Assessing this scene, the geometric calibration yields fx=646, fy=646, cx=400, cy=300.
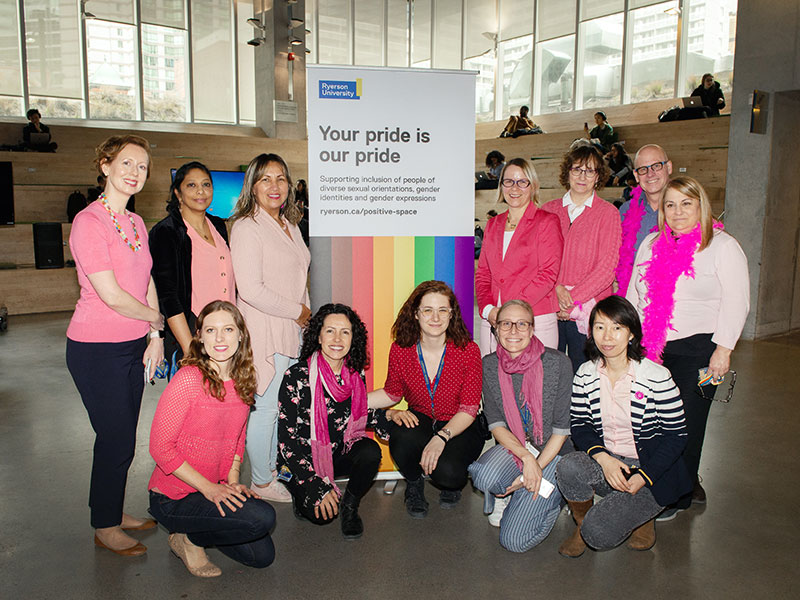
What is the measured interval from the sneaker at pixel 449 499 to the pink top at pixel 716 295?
1.22 metres

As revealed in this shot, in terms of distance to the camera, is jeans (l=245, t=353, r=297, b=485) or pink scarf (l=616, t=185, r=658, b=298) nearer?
jeans (l=245, t=353, r=297, b=485)

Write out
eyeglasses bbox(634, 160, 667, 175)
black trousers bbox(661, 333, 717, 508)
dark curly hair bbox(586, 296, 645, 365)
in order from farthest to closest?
eyeglasses bbox(634, 160, 667, 175) < black trousers bbox(661, 333, 717, 508) < dark curly hair bbox(586, 296, 645, 365)

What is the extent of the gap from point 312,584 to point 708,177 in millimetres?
9145

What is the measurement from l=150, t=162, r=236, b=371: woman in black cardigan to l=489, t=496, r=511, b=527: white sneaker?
4.94 feet

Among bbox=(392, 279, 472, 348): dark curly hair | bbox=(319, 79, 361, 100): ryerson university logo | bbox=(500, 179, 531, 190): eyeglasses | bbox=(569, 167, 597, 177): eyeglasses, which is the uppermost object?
bbox=(319, 79, 361, 100): ryerson university logo

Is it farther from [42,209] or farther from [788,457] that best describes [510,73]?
[788,457]

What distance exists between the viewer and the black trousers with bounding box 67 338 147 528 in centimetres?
243

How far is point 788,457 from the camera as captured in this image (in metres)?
3.62

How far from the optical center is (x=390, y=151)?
3057mm

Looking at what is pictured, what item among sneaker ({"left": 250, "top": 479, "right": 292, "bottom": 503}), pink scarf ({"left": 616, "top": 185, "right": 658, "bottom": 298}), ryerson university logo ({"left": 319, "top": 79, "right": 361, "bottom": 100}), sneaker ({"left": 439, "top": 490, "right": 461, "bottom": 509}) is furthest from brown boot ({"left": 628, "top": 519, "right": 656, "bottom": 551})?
ryerson university logo ({"left": 319, "top": 79, "right": 361, "bottom": 100})

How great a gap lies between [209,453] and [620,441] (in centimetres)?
162

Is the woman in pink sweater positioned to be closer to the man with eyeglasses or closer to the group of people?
the group of people

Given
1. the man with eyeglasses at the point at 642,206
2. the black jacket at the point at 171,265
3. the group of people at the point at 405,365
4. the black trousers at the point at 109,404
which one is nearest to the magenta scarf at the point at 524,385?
the group of people at the point at 405,365

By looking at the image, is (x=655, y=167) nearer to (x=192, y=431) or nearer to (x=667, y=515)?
(x=667, y=515)
